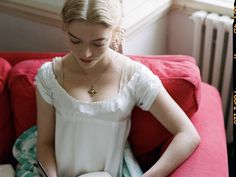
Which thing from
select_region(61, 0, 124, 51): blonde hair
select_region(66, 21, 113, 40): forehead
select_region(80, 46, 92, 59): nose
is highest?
select_region(61, 0, 124, 51): blonde hair

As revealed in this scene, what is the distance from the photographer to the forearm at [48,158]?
1.37 m

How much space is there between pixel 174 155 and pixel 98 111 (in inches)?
11.6

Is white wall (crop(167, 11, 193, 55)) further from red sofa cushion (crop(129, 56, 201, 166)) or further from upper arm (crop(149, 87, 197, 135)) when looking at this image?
upper arm (crop(149, 87, 197, 135))

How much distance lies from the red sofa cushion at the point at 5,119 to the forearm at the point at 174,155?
65cm

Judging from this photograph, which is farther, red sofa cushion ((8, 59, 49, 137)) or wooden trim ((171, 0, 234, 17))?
wooden trim ((171, 0, 234, 17))

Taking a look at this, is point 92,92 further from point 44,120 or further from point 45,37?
point 45,37

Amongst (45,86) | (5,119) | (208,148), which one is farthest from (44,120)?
(208,148)

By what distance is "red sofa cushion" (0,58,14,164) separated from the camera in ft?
5.13

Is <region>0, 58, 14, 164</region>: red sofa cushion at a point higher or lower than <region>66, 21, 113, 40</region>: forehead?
lower

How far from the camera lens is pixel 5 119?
1587 millimetres

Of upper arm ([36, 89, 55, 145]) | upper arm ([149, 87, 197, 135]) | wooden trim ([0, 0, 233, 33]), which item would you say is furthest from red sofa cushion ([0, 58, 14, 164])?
upper arm ([149, 87, 197, 135])

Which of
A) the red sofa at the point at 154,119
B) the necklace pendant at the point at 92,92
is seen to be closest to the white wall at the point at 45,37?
the red sofa at the point at 154,119

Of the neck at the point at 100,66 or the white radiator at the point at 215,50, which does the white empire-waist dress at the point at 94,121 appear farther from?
the white radiator at the point at 215,50

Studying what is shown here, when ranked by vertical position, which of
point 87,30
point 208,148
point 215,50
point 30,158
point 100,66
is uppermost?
point 87,30
